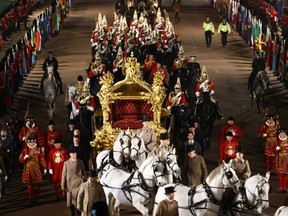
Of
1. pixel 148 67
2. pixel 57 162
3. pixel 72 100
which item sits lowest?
pixel 148 67

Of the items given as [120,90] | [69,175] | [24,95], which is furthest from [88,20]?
[69,175]

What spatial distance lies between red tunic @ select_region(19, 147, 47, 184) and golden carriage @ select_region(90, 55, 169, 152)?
1.90 meters

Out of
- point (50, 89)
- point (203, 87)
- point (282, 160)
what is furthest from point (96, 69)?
point (282, 160)

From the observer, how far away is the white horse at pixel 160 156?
18.3 metres

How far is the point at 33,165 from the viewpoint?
73.8 feet

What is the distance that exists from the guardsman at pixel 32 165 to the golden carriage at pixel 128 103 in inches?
74.9

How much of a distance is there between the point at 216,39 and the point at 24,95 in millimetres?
13276

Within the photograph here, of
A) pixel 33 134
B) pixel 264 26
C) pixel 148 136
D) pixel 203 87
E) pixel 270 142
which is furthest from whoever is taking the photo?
pixel 264 26

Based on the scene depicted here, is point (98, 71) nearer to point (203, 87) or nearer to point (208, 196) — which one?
point (203, 87)

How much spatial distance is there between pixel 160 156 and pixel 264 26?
22.1m

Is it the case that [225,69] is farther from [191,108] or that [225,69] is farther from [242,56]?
[191,108]

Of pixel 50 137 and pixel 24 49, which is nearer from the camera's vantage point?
pixel 50 137

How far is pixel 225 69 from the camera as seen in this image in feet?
124

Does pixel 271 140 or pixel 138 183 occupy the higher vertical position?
pixel 138 183
